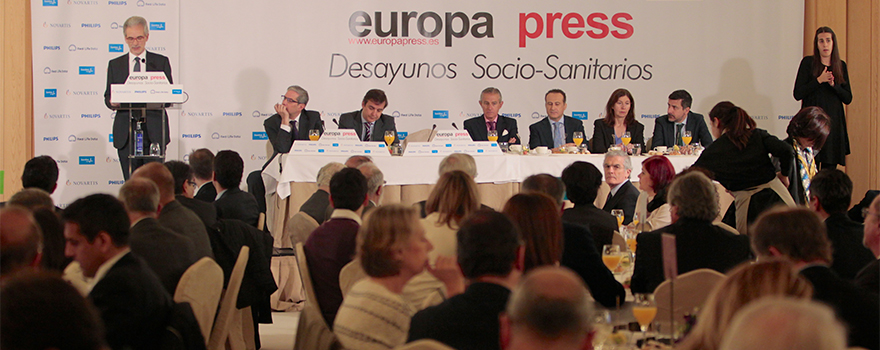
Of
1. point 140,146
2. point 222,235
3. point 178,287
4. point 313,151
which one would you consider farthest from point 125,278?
point 140,146

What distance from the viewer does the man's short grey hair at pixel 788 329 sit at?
101 cm

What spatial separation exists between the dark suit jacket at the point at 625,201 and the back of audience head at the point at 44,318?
400 centimetres

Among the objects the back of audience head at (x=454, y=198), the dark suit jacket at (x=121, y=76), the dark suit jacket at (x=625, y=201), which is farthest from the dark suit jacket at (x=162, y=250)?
the dark suit jacket at (x=121, y=76)

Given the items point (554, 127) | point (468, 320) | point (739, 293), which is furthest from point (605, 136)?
point (739, 293)

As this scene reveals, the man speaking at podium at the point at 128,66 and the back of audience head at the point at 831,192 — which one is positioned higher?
the man speaking at podium at the point at 128,66

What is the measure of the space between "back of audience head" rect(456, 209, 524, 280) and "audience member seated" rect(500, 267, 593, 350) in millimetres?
587

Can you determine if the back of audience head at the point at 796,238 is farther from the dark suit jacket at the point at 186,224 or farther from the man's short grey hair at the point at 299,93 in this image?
the man's short grey hair at the point at 299,93

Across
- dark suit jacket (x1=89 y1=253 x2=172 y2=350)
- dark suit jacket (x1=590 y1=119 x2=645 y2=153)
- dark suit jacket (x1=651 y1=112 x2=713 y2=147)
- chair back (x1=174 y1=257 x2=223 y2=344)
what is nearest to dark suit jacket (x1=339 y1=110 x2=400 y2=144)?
dark suit jacket (x1=590 y1=119 x2=645 y2=153)

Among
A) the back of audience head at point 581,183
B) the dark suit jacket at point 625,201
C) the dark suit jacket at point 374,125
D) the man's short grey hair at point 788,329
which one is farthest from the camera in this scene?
the dark suit jacket at point 374,125

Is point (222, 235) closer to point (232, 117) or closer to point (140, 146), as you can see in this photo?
point (140, 146)

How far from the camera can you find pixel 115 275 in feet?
7.06

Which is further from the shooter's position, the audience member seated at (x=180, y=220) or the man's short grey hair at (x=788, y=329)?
the audience member seated at (x=180, y=220)

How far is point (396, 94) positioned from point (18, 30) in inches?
152

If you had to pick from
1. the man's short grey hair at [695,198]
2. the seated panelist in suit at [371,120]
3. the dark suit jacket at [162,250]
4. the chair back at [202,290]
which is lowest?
the chair back at [202,290]
